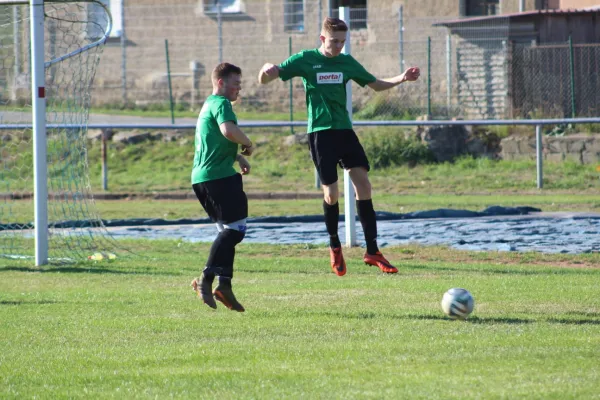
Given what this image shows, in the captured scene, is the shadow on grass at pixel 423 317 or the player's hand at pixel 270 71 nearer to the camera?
the shadow on grass at pixel 423 317

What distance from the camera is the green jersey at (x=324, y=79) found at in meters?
9.25

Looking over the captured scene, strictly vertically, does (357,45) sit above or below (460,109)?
above

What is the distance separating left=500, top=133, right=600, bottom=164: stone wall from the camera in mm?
22750

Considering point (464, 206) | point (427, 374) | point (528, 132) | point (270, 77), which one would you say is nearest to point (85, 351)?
point (427, 374)

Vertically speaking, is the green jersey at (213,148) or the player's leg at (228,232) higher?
the green jersey at (213,148)

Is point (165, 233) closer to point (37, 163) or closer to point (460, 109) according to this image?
point (37, 163)

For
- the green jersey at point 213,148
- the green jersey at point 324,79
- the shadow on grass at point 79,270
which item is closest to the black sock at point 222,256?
the green jersey at point 213,148

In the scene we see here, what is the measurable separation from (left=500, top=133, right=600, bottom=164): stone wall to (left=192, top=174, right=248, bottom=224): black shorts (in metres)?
16.3

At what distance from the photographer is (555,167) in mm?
22469

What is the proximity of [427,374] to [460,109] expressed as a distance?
778 inches

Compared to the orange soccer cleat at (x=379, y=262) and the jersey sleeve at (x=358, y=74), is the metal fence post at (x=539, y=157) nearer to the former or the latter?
the jersey sleeve at (x=358, y=74)

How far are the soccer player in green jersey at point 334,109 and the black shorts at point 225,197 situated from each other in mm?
1519

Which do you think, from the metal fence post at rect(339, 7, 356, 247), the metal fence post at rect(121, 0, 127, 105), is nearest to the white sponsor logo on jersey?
the metal fence post at rect(339, 7, 356, 247)

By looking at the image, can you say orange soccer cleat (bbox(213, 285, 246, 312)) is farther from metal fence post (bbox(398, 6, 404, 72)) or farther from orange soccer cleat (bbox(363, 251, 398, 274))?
metal fence post (bbox(398, 6, 404, 72))
